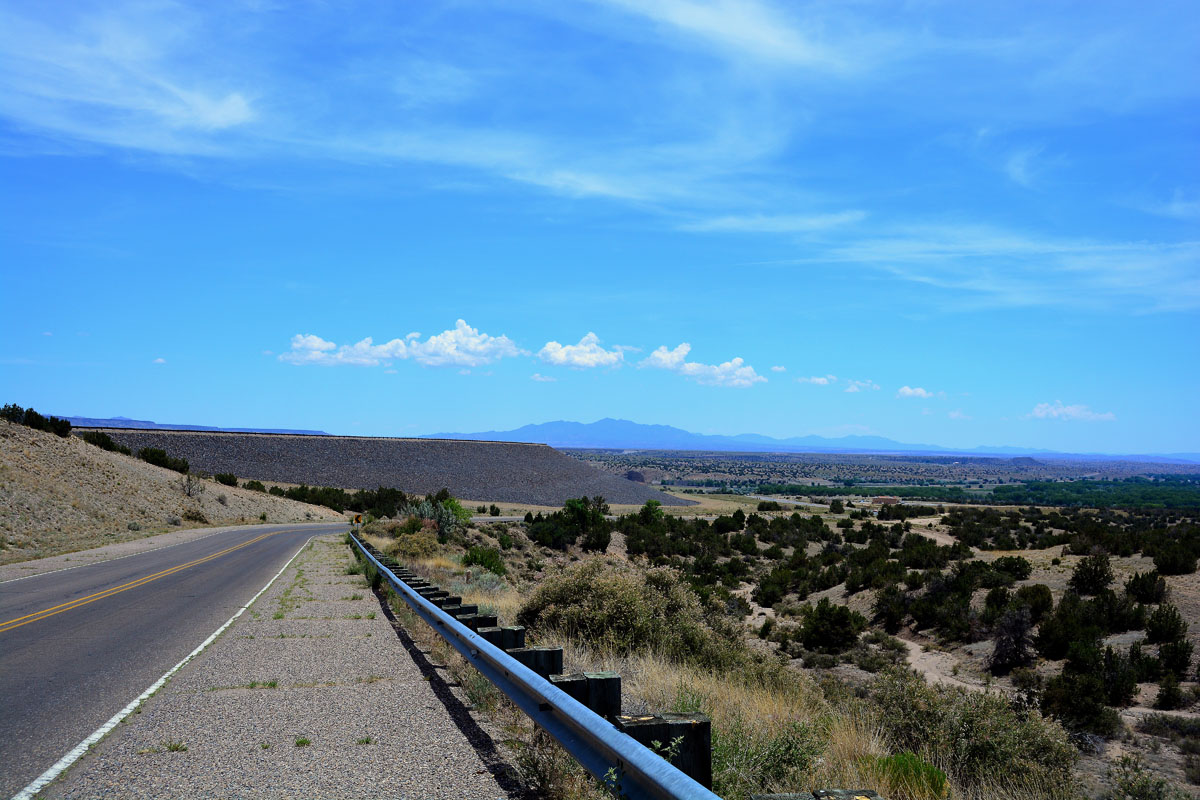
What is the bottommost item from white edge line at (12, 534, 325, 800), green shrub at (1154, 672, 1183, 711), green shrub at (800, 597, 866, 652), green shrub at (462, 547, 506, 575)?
green shrub at (800, 597, 866, 652)

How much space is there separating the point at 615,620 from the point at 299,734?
486 centimetres

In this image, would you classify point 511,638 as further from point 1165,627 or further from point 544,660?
point 1165,627

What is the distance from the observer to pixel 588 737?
13.6 feet

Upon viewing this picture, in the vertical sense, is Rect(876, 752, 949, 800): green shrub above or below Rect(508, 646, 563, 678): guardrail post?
below

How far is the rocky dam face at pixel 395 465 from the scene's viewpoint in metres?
85.3

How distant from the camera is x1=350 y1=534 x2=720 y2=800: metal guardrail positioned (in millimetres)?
3219

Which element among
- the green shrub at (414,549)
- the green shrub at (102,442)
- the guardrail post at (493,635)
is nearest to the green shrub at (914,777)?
the guardrail post at (493,635)

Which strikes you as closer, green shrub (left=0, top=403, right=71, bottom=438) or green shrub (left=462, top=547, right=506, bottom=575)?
green shrub (left=462, top=547, right=506, bottom=575)

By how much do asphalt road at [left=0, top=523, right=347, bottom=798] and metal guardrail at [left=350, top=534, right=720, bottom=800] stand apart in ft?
10.8

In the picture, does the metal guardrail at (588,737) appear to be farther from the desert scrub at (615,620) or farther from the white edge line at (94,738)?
the desert scrub at (615,620)

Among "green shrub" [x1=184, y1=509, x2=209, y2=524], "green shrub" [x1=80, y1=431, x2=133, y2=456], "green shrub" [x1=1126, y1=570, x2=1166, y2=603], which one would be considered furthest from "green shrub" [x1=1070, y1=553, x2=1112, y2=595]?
"green shrub" [x1=80, y1=431, x2=133, y2=456]

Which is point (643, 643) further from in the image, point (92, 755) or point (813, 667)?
point (813, 667)

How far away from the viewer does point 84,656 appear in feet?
33.1

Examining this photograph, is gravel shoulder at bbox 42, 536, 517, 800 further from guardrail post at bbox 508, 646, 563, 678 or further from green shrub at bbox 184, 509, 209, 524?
green shrub at bbox 184, 509, 209, 524
